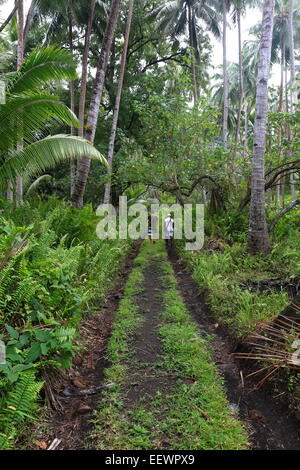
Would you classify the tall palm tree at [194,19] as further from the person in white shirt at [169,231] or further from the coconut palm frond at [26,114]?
the coconut palm frond at [26,114]

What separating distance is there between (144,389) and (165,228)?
904 centimetres

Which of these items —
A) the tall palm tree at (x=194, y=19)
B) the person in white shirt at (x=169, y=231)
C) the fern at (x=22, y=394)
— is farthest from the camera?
the tall palm tree at (x=194, y=19)

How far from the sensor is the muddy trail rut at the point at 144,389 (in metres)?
2.39

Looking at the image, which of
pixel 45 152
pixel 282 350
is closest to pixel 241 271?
pixel 282 350

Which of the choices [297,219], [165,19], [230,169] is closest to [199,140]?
[230,169]

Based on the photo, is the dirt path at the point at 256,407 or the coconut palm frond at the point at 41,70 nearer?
the dirt path at the point at 256,407

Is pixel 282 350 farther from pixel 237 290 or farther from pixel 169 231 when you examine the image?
pixel 169 231

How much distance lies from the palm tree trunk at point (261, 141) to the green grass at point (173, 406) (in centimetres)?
354

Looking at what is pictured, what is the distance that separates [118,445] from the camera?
2250 millimetres

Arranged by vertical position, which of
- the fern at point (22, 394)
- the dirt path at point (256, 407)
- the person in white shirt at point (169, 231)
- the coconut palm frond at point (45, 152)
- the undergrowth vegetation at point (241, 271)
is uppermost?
the coconut palm frond at point (45, 152)

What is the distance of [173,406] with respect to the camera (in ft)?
8.93

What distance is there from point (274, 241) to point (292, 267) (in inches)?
74.3

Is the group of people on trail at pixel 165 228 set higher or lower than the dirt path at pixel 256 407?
higher

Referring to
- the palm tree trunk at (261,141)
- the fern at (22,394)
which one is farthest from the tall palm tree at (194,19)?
the fern at (22,394)
